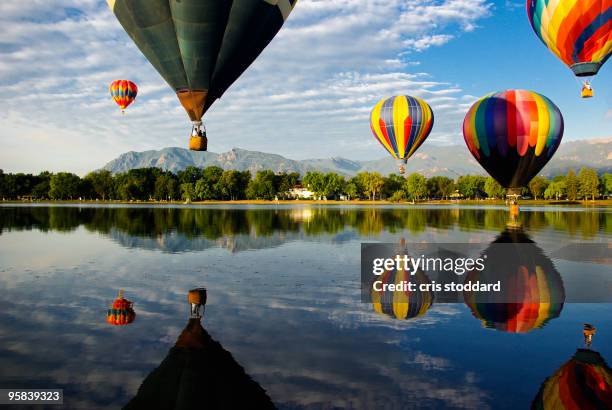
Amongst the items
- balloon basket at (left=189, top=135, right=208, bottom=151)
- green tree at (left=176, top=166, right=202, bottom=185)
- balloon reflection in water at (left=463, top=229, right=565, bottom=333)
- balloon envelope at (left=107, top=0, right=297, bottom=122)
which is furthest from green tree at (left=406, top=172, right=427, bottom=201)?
balloon basket at (left=189, top=135, right=208, bottom=151)

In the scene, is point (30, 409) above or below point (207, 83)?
below

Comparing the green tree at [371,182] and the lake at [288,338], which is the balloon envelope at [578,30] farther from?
the green tree at [371,182]

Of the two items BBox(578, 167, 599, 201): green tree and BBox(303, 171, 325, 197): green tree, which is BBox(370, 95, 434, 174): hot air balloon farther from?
BBox(303, 171, 325, 197): green tree

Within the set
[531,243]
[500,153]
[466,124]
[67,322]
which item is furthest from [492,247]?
[67,322]

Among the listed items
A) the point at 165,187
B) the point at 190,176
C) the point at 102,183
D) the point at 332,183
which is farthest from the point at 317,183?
the point at 102,183

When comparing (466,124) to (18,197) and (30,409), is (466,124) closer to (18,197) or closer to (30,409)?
(30,409)

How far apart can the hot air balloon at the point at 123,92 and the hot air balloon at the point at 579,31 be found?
144 feet

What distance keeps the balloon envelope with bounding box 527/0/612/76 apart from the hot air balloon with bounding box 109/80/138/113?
44.0 m

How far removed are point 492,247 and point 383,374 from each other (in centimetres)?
1644

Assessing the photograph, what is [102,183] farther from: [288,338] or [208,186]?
[288,338]

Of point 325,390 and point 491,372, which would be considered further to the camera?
point 491,372

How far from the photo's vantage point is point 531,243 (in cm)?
2341

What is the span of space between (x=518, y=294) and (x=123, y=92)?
53.4 meters

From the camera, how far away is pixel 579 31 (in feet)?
89.4
